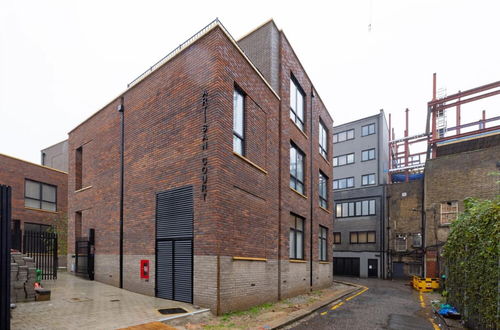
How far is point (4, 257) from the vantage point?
6.51 metres

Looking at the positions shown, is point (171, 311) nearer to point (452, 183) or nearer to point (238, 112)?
point (238, 112)

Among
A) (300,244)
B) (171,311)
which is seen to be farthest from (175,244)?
(300,244)

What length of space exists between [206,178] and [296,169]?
7795 millimetres

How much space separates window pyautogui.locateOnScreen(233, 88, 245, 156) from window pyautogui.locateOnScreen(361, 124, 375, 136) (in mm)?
27770

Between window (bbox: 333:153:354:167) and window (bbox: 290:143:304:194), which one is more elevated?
window (bbox: 333:153:354:167)

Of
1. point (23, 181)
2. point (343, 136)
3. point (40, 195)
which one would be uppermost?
point (343, 136)

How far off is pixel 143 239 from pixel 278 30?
1112 cm

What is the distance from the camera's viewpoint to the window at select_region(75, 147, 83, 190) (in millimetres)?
18641

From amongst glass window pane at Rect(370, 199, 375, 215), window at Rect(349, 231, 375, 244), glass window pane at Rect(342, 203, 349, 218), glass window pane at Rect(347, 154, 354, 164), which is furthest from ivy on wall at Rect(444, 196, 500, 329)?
glass window pane at Rect(347, 154, 354, 164)

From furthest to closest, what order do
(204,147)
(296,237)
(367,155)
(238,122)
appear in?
(367,155) → (296,237) → (238,122) → (204,147)

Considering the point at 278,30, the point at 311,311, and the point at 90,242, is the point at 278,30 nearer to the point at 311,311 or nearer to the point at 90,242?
the point at 311,311

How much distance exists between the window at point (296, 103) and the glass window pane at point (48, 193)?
837 inches

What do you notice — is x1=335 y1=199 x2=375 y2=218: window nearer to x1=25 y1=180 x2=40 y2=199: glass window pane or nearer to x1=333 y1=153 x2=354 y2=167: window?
x1=333 y1=153 x2=354 y2=167: window

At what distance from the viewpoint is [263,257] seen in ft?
41.7
